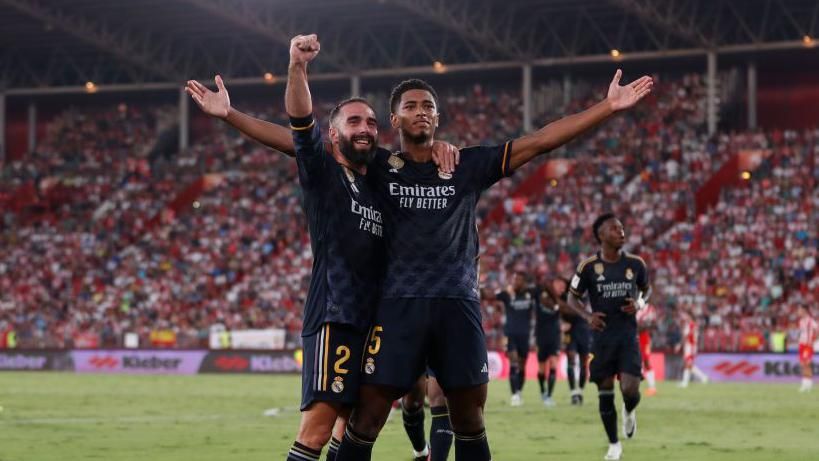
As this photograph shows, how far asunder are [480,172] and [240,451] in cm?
762

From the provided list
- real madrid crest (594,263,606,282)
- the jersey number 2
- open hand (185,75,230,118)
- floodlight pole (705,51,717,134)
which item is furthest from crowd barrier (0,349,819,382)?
open hand (185,75,230,118)

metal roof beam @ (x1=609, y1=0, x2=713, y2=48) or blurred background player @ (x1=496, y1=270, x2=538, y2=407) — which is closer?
blurred background player @ (x1=496, y1=270, x2=538, y2=407)

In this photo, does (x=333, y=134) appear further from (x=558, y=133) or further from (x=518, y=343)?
(x=518, y=343)

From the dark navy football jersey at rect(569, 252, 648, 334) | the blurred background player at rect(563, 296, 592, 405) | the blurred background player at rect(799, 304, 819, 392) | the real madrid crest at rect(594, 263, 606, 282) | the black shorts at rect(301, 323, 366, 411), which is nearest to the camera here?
the black shorts at rect(301, 323, 366, 411)

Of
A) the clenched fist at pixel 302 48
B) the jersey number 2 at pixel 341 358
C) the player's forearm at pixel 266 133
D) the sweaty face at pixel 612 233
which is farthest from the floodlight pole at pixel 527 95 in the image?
the clenched fist at pixel 302 48

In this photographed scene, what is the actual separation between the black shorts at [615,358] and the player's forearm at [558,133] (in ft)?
25.2

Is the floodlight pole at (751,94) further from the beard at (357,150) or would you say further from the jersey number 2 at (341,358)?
the jersey number 2 at (341,358)

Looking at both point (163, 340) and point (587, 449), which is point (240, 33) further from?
point (587, 449)

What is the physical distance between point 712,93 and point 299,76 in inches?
1761

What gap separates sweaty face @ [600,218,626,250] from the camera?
51.6 feet

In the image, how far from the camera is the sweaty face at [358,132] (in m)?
8.32

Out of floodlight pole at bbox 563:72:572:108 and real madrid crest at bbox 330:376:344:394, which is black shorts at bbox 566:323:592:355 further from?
floodlight pole at bbox 563:72:572:108

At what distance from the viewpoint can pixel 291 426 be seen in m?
19.3

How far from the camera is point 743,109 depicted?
176 ft
